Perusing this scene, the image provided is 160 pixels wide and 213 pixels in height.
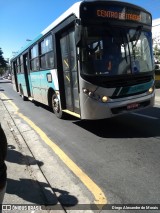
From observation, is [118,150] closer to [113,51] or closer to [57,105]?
[113,51]

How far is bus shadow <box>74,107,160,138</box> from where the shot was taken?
719 cm

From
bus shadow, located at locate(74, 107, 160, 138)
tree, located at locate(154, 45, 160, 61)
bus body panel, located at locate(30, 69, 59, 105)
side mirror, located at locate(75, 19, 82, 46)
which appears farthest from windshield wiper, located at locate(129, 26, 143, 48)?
tree, located at locate(154, 45, 160, 61)

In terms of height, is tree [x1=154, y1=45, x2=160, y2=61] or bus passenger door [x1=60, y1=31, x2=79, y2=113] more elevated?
tree [x1=154, y1=45, x2=160, y2=61]

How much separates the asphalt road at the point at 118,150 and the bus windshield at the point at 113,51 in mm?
1620

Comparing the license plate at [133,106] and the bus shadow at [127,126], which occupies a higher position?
the license plate at [133,106]

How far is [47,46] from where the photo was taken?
971cm

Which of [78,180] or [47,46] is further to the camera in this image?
[47,46]

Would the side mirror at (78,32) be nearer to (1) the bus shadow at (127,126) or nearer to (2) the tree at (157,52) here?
(1) the bus shadow at (127,126)

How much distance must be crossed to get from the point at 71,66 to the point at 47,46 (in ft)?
7.89

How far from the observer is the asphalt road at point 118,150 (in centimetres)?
421

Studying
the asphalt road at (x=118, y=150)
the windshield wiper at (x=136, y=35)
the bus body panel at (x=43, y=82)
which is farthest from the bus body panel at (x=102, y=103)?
the bus body panel at (x=43, y=82)

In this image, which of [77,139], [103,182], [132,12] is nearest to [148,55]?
[132,12]

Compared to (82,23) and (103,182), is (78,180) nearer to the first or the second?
(103,182)

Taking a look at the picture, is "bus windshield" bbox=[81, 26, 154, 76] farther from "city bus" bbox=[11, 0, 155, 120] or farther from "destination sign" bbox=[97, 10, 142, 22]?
"destination sign" bbox=[97, 10, 142, 22]
